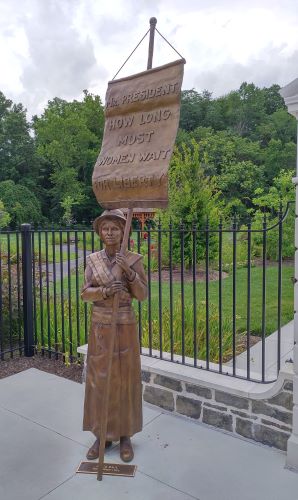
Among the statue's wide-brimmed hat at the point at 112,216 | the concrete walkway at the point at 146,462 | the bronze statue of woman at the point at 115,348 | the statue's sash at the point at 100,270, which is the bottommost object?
the concrete walkway at the point at 146,462

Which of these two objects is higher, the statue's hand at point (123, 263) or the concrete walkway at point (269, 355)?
the statue's hand at point (123, 263)

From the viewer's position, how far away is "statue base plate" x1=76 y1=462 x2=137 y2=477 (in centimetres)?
291

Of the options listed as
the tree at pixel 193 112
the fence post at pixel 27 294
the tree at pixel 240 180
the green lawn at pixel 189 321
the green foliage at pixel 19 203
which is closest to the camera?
the green lawn at pixel 189 321

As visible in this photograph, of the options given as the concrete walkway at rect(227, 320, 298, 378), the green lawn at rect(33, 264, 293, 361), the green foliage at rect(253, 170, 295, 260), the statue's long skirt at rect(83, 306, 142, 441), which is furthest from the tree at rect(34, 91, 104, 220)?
the statue's long skirt at rect(83, 306, 142, 441)

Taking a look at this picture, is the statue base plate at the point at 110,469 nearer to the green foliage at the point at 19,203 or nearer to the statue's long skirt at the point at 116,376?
the statue's long skirt at the point at 116,376

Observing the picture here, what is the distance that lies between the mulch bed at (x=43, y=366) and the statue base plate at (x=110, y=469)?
167 centimetres

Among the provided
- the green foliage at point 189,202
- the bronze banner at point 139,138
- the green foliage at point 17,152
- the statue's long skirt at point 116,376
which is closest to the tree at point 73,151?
the green foliage at point 17,152

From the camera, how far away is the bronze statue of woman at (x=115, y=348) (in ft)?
9.90

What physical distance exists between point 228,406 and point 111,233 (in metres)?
1.86

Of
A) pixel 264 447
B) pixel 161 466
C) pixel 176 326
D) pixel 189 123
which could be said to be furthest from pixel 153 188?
pixel 189 123

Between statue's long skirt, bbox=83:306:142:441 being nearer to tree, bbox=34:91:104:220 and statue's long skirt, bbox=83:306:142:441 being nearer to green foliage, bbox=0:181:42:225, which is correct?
green foliage, bbox=0:181:42:225

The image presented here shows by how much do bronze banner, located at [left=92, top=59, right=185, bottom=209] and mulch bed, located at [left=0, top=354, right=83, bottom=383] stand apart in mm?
2615

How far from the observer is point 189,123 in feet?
125

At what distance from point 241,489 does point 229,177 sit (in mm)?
26430
